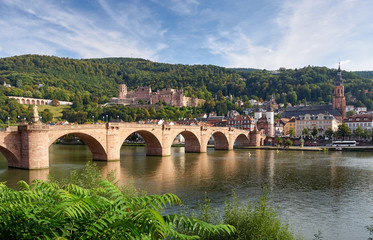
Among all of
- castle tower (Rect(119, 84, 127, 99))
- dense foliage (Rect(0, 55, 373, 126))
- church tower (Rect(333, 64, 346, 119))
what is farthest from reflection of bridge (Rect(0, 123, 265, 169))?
castle tower (Rect(119, 84, 127, 99))

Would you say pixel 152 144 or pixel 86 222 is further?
pixel 152 144

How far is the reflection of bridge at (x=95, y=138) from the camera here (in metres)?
31.6

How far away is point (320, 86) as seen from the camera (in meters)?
167

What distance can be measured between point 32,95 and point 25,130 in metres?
124

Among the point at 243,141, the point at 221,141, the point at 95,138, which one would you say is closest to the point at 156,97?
the point at 243,141

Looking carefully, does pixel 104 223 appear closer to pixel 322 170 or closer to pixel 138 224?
pixel 138 224

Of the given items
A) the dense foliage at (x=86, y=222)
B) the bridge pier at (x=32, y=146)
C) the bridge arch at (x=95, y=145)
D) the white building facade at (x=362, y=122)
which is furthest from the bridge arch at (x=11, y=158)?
the white building facade at (x=362, y=122)

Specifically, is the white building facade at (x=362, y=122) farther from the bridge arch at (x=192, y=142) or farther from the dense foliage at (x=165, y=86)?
the bridge arch at (x=192, y=142)

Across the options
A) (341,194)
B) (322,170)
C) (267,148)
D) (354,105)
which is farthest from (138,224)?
(354,105)

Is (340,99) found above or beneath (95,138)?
above

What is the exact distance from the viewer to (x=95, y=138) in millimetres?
39469

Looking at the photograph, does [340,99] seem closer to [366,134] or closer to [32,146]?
[366,134]

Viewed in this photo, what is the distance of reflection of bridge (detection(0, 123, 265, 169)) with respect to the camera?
31.6 m

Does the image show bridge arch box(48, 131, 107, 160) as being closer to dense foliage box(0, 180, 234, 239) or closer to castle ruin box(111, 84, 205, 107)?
dense foliage box(0, 180, 234, 239)
